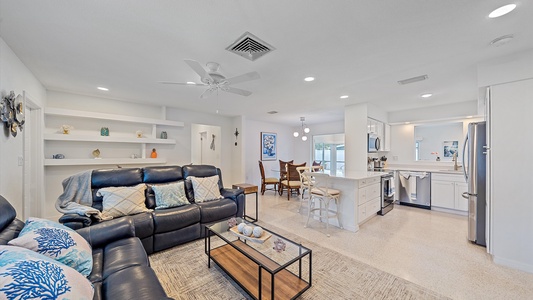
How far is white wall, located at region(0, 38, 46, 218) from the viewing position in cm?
207

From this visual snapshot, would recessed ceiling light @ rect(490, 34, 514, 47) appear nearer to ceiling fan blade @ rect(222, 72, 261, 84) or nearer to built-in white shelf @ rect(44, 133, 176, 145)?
ceiling fan blade @ rect(222, 72, 261, 84)

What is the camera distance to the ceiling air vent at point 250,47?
1938 millimetres

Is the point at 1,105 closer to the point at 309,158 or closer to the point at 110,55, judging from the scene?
the point at 110,55

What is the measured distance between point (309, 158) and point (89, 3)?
7.19 meters

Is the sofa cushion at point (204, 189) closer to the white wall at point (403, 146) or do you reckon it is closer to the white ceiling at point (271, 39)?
the white ceiling at point (271, 39)

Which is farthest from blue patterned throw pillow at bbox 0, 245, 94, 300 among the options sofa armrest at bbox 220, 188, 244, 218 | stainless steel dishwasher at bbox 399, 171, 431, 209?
stainless steel dishwasher at bbox 399, 171, 431, 209

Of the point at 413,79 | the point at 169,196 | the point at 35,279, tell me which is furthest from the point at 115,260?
the point at 413,79

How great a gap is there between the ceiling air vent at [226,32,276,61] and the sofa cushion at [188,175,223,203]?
211cm

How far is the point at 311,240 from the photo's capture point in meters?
2.94

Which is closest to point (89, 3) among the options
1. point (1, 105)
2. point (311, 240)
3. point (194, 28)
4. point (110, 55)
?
point (194, 28)

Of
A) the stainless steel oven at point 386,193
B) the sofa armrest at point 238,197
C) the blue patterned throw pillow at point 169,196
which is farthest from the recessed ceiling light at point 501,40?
the blue patterned throw pillow at point 169,196

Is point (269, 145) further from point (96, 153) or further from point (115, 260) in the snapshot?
point (115, 260)

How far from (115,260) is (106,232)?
18.7 inches

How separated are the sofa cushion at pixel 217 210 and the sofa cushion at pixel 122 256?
110cm
